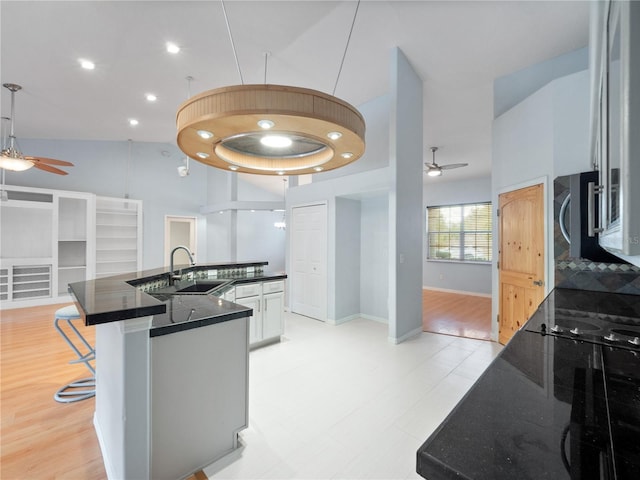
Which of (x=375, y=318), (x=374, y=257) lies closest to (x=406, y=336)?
(x=375, y=318)

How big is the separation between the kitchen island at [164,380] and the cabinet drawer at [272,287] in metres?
1.62

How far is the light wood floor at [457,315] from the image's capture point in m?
4.46

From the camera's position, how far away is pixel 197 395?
1.72 metres

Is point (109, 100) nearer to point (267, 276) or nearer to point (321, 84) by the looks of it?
point (321, 84)

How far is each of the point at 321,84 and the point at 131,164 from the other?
549cm

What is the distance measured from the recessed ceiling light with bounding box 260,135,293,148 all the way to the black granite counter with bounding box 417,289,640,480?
1620 millimetres

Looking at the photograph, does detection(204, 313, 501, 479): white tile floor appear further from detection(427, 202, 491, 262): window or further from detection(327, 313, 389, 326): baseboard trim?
detection(427, 202, 491, 262): window

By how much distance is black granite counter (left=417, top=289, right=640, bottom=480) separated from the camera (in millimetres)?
542

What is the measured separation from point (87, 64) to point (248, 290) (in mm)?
3373

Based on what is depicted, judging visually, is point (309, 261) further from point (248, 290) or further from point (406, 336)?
point (406, 336)

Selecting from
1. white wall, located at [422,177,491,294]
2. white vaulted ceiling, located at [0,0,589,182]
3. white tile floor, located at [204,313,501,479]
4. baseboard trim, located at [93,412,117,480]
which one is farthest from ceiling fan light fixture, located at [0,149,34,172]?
white wall, located at [422,177,491,294]

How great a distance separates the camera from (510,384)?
2.86ft

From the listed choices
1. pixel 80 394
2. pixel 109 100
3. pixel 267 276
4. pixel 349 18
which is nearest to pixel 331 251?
pixel 267 276

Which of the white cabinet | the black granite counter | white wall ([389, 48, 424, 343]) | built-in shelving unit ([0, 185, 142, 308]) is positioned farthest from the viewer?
built-in shelving unit ([0, 185, 142, 308])
